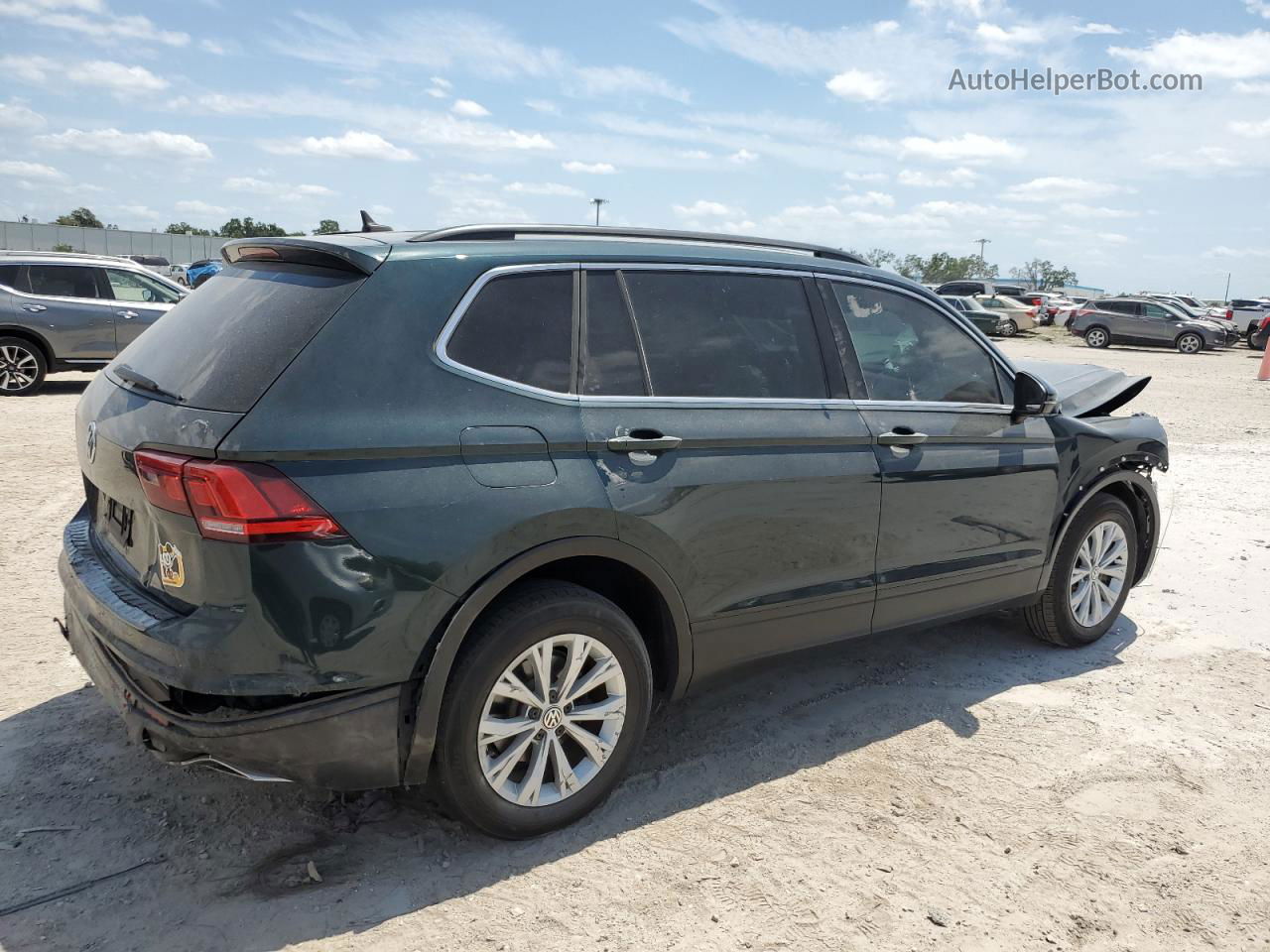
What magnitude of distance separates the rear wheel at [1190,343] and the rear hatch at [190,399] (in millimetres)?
34195

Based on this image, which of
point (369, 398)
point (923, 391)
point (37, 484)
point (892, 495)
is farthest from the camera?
point (37, 484)

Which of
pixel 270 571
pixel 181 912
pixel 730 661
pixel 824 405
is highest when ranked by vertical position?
pixel 824 405

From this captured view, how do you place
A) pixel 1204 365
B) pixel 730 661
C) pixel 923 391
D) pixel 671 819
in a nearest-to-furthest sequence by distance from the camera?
1. pixel 671 819
2. pixel 730 661
3. pixel 923 391
4. pixel 1204 365

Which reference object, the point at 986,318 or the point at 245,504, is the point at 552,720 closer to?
the point at 245,504

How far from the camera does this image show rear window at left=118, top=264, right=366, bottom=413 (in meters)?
2.73

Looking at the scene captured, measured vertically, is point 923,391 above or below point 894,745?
above

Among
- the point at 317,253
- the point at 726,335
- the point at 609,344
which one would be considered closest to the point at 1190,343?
the point at 726,335

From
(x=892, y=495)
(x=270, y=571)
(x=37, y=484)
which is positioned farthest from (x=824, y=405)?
(x=37, y=484)

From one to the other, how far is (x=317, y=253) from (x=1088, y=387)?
161 inches

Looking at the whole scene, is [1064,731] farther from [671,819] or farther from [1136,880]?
[671,819]

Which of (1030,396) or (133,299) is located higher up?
(133,299)

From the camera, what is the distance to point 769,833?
10.8ft

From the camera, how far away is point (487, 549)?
2.85 meters

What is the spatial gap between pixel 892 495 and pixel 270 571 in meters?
2.39
